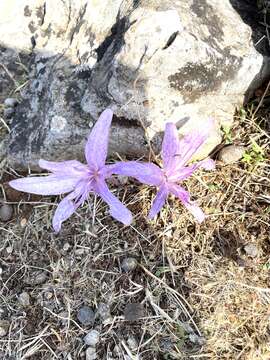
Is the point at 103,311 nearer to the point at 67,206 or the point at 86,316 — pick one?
the point at 86,316

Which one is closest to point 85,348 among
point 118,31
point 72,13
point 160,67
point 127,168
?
point 127,168

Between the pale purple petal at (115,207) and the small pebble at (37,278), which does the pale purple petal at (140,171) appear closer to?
the pale purple petal at (115,207)

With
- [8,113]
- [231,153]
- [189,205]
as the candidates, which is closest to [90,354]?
[189,205]

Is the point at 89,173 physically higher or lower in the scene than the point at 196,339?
higher

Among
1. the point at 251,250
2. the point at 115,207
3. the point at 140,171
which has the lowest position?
the point at 251,250

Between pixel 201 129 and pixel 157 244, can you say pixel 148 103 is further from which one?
pixel 157 244

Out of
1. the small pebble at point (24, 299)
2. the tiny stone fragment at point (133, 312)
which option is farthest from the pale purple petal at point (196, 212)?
the small pebble at point (24, 299)
